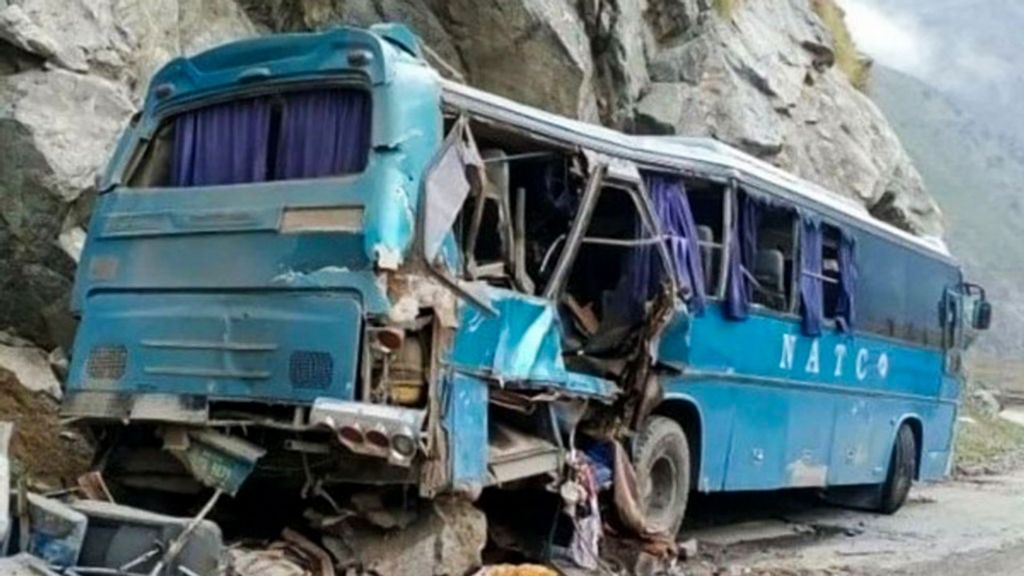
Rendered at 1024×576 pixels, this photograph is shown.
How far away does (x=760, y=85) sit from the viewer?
20.7m

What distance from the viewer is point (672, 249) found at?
971 centimetres

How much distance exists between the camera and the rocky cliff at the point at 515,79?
10.5 meters

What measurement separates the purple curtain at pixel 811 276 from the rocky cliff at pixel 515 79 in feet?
16.5

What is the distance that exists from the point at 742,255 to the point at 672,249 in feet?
3.97

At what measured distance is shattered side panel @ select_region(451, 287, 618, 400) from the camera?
7.39 meters

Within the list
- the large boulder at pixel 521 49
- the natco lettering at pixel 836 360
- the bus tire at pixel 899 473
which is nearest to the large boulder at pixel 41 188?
the natco lettering at pixel 836 360

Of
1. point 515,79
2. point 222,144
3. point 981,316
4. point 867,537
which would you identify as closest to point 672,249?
point 222,144

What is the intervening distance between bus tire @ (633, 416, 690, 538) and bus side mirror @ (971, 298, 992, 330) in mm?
7949

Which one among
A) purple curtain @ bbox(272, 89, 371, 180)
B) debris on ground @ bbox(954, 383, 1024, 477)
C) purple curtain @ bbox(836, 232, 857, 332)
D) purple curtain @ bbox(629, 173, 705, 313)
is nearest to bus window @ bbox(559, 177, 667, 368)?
purple curtain @ bbox(629, 173, 705, 313)

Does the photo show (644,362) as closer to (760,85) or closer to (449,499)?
(449,499)

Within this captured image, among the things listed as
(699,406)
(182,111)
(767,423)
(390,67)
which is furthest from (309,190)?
(767,423)

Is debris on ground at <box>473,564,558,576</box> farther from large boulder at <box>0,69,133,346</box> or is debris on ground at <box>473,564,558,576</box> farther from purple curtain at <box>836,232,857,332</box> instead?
purple curtain at <box>836,232,857,332</box>

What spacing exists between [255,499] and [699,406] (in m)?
3.63

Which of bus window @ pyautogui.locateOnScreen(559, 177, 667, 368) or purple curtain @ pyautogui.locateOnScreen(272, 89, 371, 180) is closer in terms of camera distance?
purple curtain @ pyautogui.locateOnScreen(272, 89, 371, 180)
